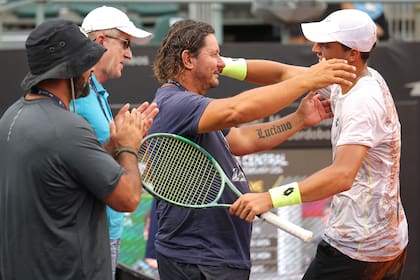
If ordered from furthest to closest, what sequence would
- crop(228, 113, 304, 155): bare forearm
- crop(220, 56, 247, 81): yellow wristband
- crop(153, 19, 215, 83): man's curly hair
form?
crop(228, 113, 304, 155): bare forearm
crop(220, 56, 247, 81): yellow wristband
crop(153, 19, 215, 83): man's curly hair

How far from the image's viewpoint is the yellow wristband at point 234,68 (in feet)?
15.3

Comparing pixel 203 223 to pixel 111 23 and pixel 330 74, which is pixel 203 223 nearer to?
pixel 330 74

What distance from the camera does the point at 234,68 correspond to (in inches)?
185

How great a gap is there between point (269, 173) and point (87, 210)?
3.40 meters

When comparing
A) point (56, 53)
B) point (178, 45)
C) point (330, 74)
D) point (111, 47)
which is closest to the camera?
point (56, 53)

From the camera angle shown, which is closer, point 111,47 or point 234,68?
point 234,68

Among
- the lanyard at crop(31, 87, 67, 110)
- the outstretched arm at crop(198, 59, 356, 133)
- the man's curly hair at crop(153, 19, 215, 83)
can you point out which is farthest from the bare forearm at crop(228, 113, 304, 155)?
the lanyard at crop(31, 87, 67, 110)

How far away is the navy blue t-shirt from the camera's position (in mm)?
4332

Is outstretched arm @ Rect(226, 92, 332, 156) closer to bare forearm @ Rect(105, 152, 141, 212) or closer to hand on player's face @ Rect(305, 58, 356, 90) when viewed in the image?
hand on player's face @ Rect(305, 58, 356, 90)

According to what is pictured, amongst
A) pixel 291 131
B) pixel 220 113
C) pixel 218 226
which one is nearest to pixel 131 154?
pixel 220 113

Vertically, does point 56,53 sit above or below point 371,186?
above

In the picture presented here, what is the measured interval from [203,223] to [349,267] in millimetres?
729

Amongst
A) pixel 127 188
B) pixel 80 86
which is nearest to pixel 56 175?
pixel 127 188

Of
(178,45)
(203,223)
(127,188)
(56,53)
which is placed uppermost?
(56,53)
